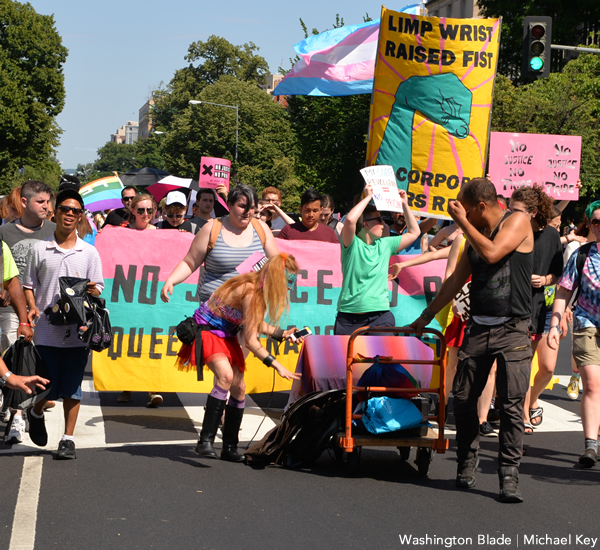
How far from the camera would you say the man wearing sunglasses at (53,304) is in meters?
6.64

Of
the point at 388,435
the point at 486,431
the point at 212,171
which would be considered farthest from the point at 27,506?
the point at 212,171

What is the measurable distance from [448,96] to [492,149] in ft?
11.8

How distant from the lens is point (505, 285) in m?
5.77

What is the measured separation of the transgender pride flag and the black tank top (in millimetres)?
7868

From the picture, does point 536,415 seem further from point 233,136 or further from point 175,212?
point 233,136

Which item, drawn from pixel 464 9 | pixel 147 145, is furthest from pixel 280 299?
pixel 147 145

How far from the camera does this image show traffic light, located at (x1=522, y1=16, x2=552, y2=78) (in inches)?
556

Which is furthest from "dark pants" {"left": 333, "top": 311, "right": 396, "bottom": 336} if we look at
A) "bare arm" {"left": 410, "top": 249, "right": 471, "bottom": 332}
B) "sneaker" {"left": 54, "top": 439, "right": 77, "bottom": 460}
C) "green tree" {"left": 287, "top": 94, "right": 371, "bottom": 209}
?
"green tree" {"left": 287, "top": 94, "right": 371, "bottom": 209}

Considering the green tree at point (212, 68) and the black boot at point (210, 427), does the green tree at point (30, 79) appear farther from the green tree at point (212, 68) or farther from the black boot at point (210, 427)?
the black boot at point (210, 427)

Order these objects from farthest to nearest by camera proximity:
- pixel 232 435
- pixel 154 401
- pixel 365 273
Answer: pixel 154 401, pixel 365 273, pixel 232 435

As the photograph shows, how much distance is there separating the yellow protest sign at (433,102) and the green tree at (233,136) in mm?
52037

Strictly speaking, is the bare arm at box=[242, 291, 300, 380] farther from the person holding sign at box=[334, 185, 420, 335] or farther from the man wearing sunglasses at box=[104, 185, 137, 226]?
the man wearing sunglasses at box=[104, 185, 137, 226]

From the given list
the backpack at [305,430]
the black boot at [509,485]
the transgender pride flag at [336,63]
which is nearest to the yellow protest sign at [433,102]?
the backpack at [305,430]

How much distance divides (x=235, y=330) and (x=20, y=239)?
2.24 metres
